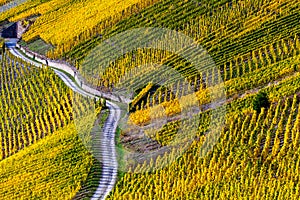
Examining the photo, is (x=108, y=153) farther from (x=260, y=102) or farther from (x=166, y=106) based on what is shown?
(x=260, y=102)

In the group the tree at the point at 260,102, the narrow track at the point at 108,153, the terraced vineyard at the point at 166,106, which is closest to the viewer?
the terraced vineyard at the point at 166,106

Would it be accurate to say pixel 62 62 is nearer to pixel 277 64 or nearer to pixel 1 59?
pixel 1 59

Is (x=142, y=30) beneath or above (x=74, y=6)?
beneath

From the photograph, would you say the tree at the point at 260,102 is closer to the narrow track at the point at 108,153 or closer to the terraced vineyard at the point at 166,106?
the terraced vineyard at the point at 166,106

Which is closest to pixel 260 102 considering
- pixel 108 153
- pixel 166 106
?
pixel 166 106

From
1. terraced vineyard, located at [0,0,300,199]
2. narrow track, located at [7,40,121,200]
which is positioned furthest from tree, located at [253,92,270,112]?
narrow track, located at [7,40,121,200]

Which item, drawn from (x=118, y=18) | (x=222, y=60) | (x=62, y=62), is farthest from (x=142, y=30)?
(x=222, y=60)

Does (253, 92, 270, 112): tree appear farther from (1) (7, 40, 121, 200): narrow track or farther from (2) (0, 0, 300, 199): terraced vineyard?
(1) (7, 40, 121, 200): narrow track

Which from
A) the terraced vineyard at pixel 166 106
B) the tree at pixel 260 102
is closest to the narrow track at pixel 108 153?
the terraced vineyard at pixel 166 106

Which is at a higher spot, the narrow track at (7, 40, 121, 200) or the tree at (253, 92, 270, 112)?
the tree at (253, 92, 270, 112)
